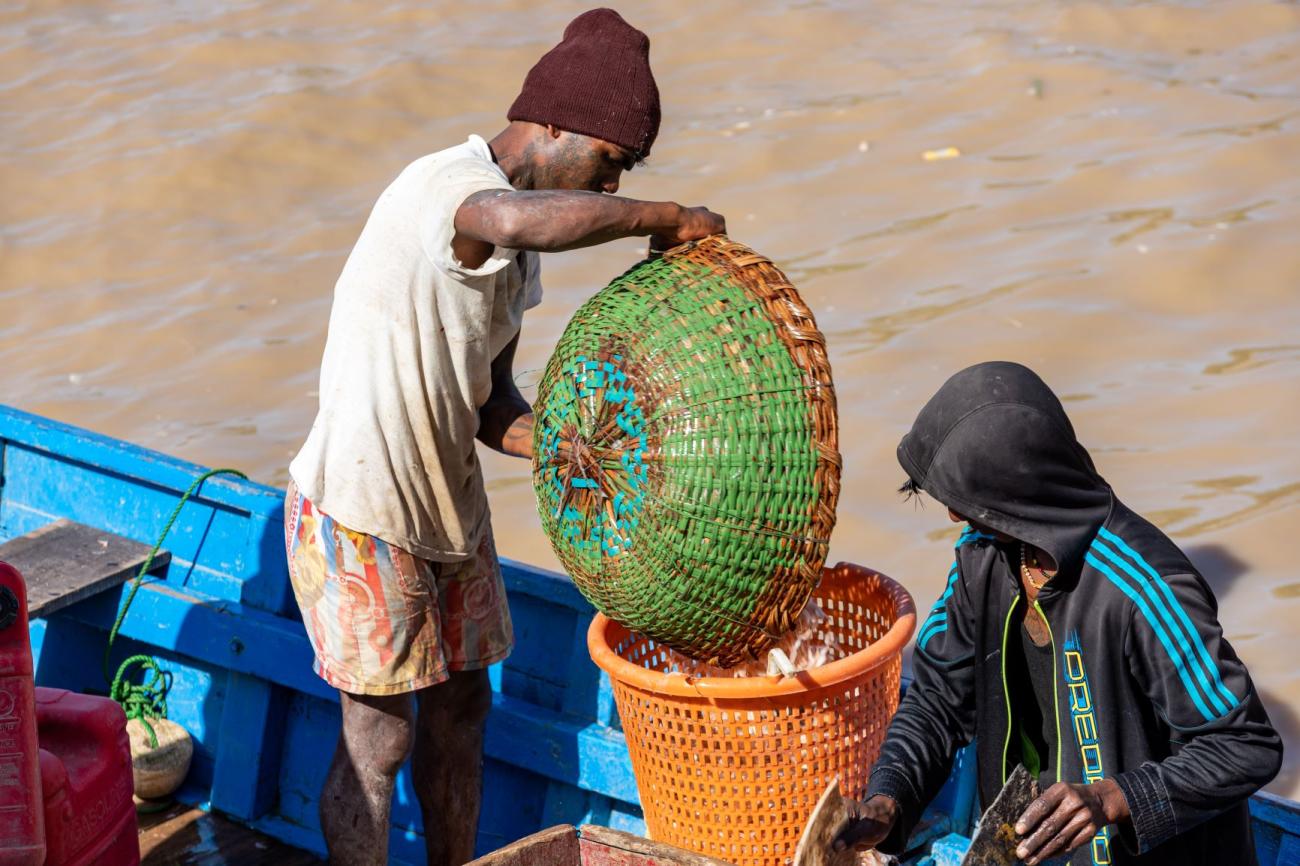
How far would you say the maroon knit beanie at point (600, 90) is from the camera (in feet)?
9.09

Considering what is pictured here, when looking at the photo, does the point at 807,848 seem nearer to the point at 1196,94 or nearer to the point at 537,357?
the point at 537,357

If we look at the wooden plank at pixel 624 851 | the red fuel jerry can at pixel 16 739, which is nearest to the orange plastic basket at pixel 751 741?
the wooden plank at pixel 624 851

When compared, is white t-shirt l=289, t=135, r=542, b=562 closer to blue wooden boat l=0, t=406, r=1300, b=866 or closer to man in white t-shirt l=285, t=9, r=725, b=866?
man in white t-shirt l=285, t=9, r=725, b=866

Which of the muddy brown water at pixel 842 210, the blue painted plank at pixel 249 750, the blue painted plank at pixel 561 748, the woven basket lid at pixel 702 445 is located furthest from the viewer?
the muddy brown water at pixel 842 210

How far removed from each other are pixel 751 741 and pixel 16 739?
1.42m

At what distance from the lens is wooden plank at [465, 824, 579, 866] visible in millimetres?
2410

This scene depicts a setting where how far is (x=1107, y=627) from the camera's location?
231 cm

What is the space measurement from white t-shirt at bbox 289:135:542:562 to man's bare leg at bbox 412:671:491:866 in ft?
1.31

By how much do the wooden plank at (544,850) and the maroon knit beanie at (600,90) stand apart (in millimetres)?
1223

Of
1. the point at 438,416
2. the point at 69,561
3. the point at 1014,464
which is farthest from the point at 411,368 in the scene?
the point at 69,561

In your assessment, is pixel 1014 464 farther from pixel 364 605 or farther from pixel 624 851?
pixel 364 605

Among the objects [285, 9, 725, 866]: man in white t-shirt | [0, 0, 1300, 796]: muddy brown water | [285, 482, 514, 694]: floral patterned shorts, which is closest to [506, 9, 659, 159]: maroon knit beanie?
[285, 9, 725, 866]: man in white t-shirt

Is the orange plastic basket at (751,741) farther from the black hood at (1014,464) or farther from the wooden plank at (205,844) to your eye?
the wooden plank at (205,844)

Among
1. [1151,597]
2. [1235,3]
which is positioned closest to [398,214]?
[1151,597]
